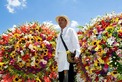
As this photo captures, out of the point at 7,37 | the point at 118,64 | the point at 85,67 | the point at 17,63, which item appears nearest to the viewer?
the point at 118,64

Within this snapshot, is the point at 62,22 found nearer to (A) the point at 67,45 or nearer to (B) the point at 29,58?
(A) the point at 67,45

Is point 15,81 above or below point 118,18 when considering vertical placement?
below

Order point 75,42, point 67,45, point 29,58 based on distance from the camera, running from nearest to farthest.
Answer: point 75,42 < point 67,45 < point 29,58

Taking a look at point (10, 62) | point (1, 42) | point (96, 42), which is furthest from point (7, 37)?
point (96, 42)

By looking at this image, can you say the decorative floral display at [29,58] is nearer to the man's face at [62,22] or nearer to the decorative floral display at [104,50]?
the decorative floral display at [104,50]

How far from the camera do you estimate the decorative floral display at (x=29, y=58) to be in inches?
416

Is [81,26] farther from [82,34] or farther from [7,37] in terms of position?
[7,37]

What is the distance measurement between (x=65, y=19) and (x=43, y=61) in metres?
1.65

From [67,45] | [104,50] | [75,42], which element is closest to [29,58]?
[67,45]

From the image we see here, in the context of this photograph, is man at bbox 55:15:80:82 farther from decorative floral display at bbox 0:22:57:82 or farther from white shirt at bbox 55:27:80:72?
decorative floral display at bbox 0:22:57:82

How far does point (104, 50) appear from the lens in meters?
9.45

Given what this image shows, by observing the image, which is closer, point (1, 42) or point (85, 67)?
point (85, 67)

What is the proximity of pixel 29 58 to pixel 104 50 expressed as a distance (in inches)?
86.8

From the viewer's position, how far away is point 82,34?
10.7 metres
